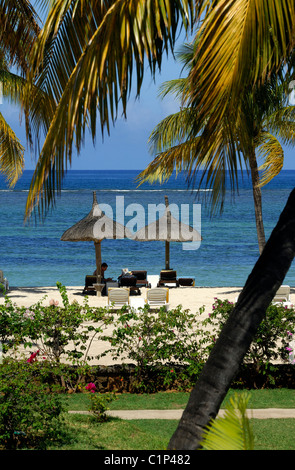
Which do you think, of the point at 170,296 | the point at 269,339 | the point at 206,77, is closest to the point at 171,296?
the point at 170,296

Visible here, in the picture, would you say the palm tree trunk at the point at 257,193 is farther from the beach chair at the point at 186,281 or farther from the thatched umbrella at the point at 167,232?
the thatched umbrella at the point at 167,232

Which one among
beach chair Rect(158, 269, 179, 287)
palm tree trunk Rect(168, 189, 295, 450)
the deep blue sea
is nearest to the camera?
palm tree trunk Rect(168, 189, 295, 450)

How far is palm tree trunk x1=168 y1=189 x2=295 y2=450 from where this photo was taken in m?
3.74

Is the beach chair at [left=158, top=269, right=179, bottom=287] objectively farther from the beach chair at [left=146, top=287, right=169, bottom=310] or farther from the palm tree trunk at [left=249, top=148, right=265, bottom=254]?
the beach chair at [left=146, top=287, right=169, bottom=310]

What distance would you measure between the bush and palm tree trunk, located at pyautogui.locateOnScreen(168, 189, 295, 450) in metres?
2.34

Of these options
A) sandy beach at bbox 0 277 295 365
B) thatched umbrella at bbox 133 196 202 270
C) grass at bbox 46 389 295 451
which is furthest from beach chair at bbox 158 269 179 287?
grass at bbox 46 389 295 451

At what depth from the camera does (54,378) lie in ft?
28.0

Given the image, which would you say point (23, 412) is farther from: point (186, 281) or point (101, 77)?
point (186, 281)

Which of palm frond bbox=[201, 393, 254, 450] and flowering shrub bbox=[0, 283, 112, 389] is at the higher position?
palm frond bbox=[201, 393, 254, 450]

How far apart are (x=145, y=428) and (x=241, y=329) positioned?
11.4 feet

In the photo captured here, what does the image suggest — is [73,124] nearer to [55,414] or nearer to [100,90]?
[100,90]

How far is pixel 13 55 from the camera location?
8539 mm

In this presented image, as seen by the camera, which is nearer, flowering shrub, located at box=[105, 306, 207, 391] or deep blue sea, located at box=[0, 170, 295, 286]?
flowering shrub, located at box=[105, 306, 207, 391]
